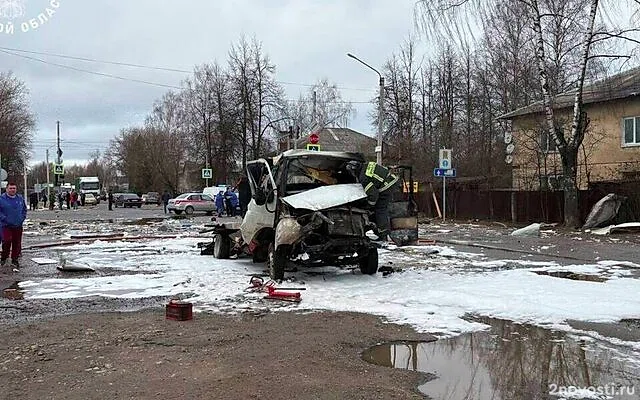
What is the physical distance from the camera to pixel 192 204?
46844 mm

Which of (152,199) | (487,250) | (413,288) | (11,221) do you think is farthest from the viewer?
(152,199)

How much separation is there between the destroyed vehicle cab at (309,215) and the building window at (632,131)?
25.4 metres

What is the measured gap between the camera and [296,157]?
12.3 m

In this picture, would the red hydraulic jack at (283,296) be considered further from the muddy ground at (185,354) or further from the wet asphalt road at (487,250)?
the wet asphalt road at (487,250)

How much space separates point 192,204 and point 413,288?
123ft

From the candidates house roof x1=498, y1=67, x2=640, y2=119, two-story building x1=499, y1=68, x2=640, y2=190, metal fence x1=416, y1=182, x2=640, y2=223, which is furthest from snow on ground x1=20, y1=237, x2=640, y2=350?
two-story building x1=499, y1=68, x2=640, y2=190

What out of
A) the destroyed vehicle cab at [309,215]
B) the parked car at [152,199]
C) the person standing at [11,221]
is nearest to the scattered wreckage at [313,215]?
the destroyed vehicle cab at [309,215]

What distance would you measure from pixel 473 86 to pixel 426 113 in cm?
509

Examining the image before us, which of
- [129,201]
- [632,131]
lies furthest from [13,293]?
[129,201]

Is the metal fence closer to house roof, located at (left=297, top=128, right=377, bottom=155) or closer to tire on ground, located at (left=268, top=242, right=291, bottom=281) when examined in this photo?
tire on ground, located at (left=268, top=242, right=291, bottom=281)

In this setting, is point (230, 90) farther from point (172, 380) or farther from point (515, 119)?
point (172, 380)

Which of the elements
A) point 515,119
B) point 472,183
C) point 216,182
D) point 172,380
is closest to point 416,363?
point 172,380

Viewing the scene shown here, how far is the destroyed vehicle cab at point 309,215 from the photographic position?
36.8ft

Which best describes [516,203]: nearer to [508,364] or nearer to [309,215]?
[309,215]
